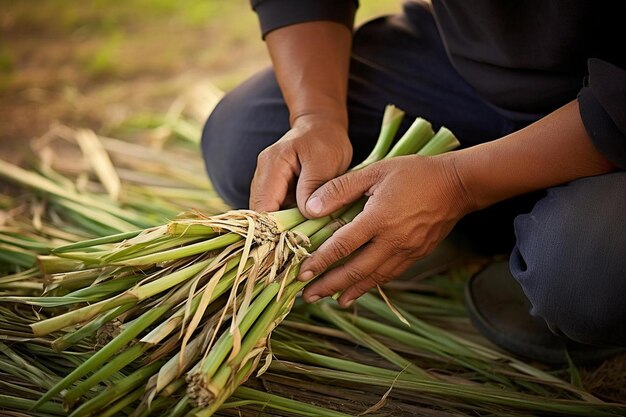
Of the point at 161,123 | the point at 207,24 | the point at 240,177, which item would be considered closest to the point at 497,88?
the point at 240,177

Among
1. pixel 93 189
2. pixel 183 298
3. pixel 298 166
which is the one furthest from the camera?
pixel 93 189

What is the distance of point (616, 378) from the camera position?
1.37 m

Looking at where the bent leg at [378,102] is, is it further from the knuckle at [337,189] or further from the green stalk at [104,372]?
the green stalk at [104,372]

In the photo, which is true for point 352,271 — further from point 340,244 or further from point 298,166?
point 298,166

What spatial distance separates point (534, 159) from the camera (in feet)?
3.78

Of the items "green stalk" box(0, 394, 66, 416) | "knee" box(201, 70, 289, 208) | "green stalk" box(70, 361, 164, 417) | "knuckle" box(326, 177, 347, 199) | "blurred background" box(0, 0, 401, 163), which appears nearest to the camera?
"green stalk" box(70, 361, 164, 417)

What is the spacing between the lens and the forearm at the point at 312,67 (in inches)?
55.9

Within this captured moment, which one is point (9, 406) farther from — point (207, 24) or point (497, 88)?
point (207, 24)

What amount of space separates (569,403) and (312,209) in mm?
566

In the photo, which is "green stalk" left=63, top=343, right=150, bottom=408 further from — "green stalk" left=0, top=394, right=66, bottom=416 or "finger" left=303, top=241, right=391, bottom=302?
"finger" left=303, top=241, right=391, bottom=302

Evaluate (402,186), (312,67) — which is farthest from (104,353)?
(312,67)

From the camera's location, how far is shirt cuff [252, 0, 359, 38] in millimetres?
1462

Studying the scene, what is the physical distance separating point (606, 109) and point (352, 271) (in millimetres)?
471

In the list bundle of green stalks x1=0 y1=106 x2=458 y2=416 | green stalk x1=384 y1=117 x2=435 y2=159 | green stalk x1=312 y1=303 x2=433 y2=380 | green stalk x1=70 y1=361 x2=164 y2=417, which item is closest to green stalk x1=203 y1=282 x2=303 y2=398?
bundle of green stalks x1=0 y1=106 x2=458 y2=416
